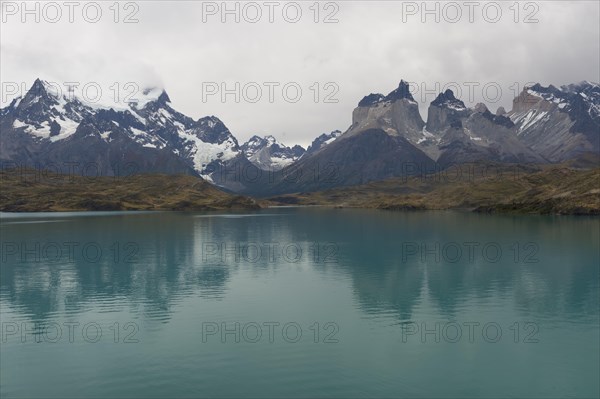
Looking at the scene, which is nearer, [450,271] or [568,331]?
[568,331]

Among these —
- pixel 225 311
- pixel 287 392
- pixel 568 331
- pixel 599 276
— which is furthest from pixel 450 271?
pixel 287 392

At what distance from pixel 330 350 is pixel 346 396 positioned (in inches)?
392

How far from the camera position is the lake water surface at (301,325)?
120 feet

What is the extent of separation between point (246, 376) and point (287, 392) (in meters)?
4.61

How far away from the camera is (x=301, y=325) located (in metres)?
52.4

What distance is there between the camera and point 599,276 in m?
80.1

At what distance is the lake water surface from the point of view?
36.4 m

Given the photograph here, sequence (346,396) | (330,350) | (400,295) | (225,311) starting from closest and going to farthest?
(346,396)
(330,350)
(225,311)
(400,295)

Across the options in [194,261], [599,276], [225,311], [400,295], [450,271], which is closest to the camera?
[225,311]

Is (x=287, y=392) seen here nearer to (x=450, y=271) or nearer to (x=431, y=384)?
(x=431, y=384)

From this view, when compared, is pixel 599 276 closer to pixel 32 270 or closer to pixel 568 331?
pixel 568 331

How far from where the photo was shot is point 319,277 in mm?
82812

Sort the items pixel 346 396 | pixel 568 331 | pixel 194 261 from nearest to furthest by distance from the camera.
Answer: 1. pixel 346 396
2. pixel 568 331
3. pixel 194 261

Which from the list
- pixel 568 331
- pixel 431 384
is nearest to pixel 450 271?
pixel 568 331
